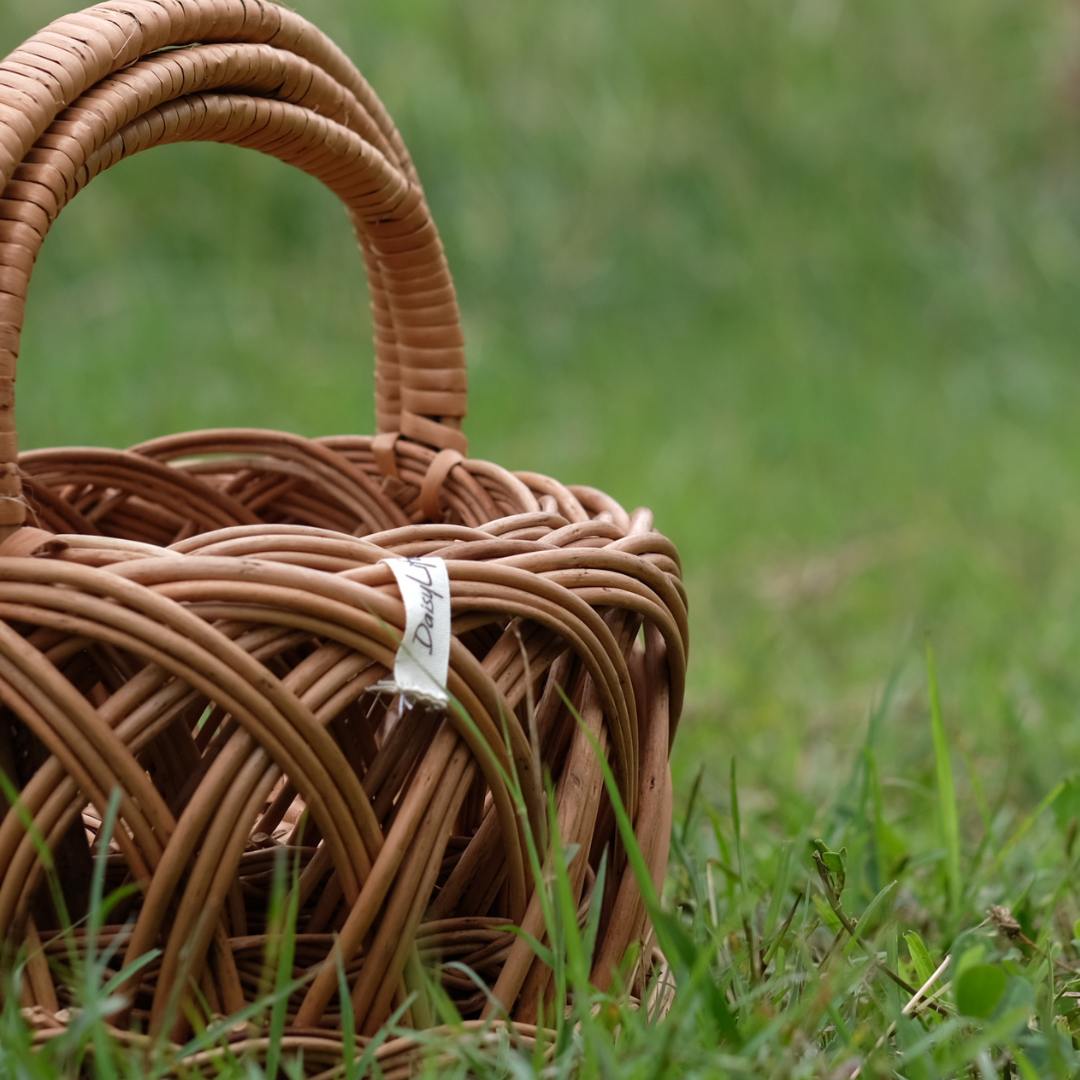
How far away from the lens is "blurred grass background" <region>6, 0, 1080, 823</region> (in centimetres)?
189

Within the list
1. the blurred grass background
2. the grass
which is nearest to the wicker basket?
the grass

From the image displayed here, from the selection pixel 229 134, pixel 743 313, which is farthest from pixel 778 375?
→ pixel 229 134

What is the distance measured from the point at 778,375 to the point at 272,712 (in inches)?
111

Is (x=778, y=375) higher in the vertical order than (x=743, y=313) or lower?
lower

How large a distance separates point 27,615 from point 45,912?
14 cm

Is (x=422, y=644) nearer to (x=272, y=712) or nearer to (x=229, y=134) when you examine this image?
(x=272, y=712)

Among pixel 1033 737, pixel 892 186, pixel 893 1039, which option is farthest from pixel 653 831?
pixel 892 186

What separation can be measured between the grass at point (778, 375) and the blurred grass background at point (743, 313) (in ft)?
0.03

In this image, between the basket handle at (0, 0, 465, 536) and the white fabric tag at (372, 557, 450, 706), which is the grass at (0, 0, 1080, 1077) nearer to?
the white fabric tag at (372, 557, 450, 706)

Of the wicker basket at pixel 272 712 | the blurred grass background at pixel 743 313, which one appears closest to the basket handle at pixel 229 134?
the wicker basket at pixel 272 712

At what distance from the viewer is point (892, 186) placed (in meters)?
4.06

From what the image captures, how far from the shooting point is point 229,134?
808 millimetres

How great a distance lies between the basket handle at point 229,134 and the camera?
654mm

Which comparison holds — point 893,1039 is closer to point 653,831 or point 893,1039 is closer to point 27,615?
point 653,831
